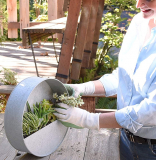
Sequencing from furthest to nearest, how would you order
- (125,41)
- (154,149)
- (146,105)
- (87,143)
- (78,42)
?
(78,42), (87,143), (125,41), (154,149), (146,105)

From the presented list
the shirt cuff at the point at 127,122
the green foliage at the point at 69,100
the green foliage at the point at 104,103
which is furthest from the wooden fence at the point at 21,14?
the shirt cuff at the point at 127,122

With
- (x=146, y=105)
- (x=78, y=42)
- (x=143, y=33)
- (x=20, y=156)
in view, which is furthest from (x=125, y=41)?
(x=78, y=42)

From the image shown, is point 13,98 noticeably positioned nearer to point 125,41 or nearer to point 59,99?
point 59,99

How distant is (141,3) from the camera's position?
4.68 feet

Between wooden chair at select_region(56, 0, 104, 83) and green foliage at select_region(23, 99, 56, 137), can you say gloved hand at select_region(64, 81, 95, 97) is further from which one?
wooden chair at select_region(56, 0, 104, 83)

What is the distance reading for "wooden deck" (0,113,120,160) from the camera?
1.99 metres

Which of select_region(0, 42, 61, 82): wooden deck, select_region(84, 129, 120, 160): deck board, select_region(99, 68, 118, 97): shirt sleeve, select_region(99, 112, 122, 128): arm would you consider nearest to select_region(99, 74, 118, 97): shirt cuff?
select_region(99, 68, 118, 97): shirt sleeve

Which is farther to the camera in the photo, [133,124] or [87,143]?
[87,143]

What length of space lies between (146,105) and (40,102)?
752 mm

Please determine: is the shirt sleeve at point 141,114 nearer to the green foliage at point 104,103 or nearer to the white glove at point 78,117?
the white glove at point 78,117

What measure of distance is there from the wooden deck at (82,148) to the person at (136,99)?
1.05 feet

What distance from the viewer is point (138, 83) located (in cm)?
149

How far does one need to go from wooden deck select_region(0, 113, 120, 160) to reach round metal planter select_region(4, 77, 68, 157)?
12 cm

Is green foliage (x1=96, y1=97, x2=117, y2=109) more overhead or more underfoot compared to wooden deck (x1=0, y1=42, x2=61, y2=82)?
more underfoot
